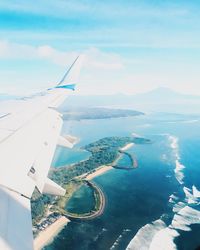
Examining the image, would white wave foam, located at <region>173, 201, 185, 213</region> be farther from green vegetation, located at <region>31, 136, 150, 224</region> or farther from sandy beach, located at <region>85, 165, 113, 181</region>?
sandy beach, located at <region>85, 165, 113, 181</region>

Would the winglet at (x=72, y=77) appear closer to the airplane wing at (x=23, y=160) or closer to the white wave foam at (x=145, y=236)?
the airplane wing at (x=23, y=160)

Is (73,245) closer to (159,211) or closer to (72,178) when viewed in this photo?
(159,211)

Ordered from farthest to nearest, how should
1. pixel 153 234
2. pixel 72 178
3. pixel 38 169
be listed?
1. pixel 72 178
2. pixel 153 234
3. pixel 38 169

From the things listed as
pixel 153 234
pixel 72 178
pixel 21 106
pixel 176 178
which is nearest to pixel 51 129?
pixel 21 106

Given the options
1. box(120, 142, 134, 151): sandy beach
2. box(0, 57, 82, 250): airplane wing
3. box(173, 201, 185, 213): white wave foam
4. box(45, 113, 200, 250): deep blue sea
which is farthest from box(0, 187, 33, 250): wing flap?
box(120, 142, 134, 151): sandy beach

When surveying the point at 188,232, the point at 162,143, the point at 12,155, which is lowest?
the point at 162,143

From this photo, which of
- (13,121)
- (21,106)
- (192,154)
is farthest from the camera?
(192,154)

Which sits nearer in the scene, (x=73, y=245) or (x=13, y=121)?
(x=13, y=121)
